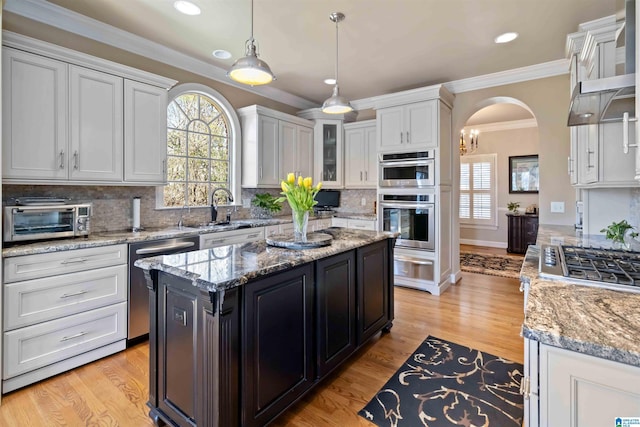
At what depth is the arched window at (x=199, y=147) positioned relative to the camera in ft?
12.3

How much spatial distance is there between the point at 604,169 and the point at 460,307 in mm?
2038

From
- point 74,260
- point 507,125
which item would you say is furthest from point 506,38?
point 507,125

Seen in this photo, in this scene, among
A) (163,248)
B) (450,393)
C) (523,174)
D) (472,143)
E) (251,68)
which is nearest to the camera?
(251,68)

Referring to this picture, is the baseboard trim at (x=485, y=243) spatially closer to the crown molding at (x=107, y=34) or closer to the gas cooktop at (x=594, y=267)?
the gas cooktop at (x=594, y=267)

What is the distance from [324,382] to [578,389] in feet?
5.51

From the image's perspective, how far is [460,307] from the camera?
370 centimetres

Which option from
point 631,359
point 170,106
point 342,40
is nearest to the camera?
point 631,359

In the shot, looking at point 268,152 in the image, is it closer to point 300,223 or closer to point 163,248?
point 163,248

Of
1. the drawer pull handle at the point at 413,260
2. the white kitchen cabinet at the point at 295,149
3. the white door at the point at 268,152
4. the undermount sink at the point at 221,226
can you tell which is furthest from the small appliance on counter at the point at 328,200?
the undermount sink at the point at 221,226

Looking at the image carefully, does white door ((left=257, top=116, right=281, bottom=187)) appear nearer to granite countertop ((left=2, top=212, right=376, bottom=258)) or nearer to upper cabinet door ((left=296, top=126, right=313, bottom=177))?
upper cabinet door ((left=296, top=126, right=313, bottom=177))

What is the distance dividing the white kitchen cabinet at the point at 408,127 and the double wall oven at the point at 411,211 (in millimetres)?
124

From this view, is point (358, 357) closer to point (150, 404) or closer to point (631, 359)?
point (150, 404)

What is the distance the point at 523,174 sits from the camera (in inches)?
283

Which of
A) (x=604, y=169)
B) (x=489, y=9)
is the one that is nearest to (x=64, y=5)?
(x=489, y=9)
